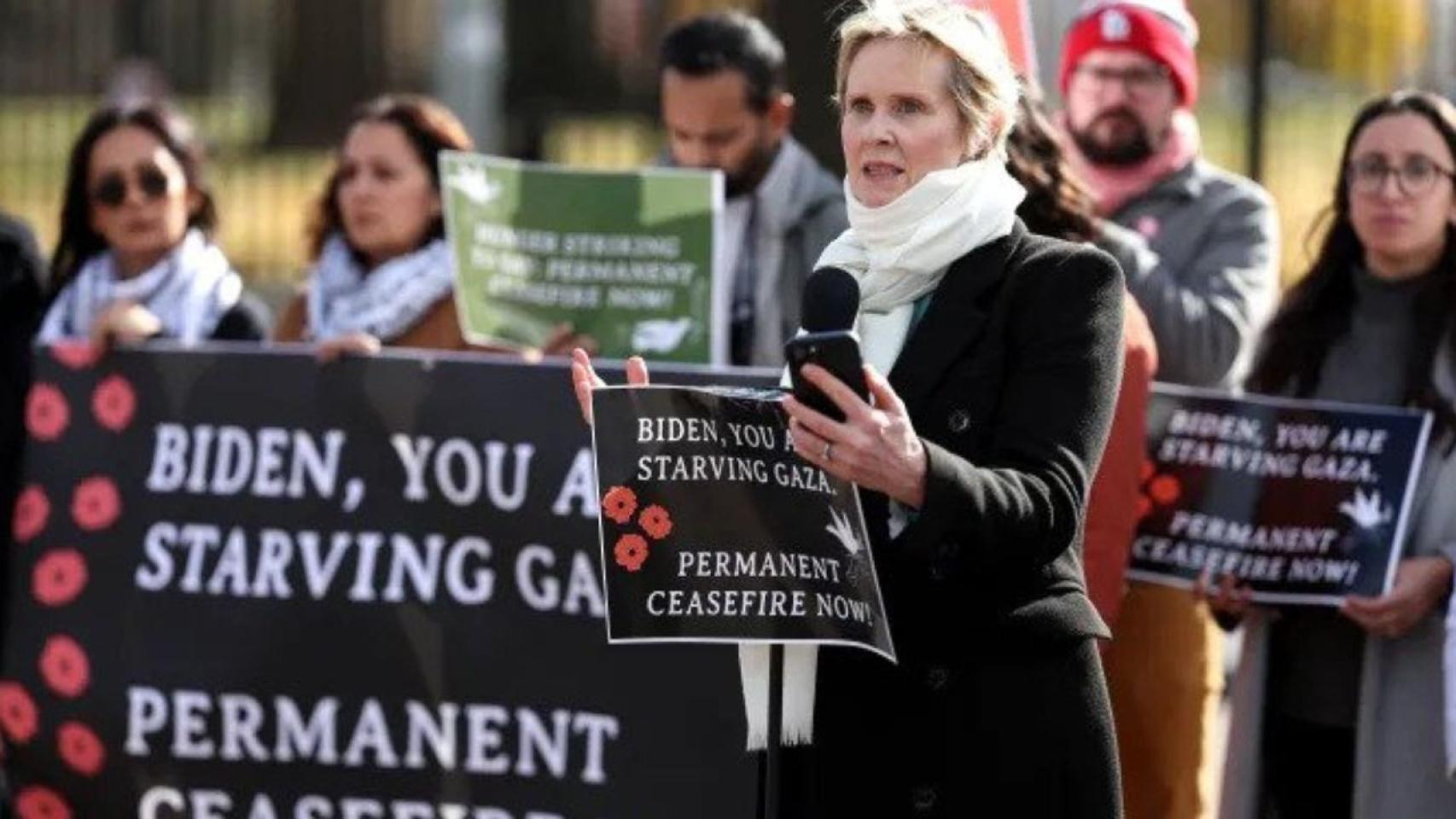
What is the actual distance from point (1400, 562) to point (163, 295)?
109 inches

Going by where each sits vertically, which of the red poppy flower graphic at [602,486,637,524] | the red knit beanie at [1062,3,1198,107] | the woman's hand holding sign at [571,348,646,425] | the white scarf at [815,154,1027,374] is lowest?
the red poppy flower graphic at [602,486,637,524]

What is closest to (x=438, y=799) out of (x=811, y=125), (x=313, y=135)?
(x=811, y=125)

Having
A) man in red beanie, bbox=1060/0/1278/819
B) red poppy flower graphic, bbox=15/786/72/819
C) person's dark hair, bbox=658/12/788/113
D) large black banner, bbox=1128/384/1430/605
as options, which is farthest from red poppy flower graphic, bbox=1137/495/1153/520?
red poppy flower graphic, bbox=15/786/72/819

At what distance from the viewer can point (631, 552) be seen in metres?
4.03

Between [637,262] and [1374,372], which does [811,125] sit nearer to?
[637,262]

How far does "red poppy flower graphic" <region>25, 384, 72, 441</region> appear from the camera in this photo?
271 inches

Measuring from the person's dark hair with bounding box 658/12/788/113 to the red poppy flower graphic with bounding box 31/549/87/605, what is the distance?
1.59 meters

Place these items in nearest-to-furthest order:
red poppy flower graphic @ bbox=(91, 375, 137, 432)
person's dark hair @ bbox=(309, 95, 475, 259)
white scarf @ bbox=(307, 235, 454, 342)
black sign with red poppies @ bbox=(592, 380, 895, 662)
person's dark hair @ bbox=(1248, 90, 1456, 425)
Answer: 1. black sign with red poppies @ bbox=(592, 380, 895, 662)
2. person's dark hair @ bbox=(1248, 90, 1456, 425)
3. red poppy flower graphic @ bbox=(91, 375, 137, 432)
4. white scarf @ bbox=(307, 235, 454, 342)
5. person's dark hair @ bbox=(309, 95, 475, 259)

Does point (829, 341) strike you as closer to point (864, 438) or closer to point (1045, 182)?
point (864, 438)

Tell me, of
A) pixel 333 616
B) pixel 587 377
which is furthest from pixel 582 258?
pixel 587 377

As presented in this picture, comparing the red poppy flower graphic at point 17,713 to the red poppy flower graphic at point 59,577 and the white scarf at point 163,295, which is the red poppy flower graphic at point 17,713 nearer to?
the red poppy flower graphic at point 59,577

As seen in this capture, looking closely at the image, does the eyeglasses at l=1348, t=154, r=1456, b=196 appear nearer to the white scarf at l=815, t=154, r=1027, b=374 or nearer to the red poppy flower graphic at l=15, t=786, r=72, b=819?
the white scarf at l=815, t=154, r=1027, b=374

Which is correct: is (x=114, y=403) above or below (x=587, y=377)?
below

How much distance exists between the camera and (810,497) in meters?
3.97
